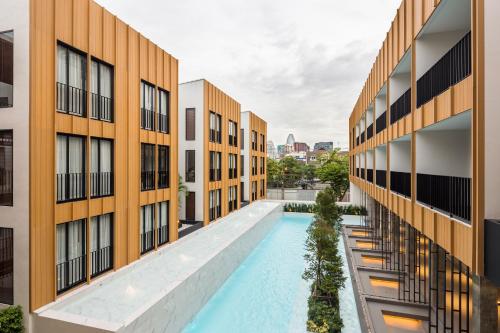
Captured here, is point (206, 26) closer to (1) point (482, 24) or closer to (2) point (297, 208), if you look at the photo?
(1) point (482, 24)

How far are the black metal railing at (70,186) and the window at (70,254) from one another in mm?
955

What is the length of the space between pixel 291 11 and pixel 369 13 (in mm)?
4632

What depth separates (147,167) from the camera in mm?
14430

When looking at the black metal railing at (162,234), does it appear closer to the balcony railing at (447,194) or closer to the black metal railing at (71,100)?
the black metal railing at (71,100)

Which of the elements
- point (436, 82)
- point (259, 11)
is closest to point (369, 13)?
point (259, 11)

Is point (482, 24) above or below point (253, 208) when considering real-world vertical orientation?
above

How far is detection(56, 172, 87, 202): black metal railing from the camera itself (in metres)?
9.68

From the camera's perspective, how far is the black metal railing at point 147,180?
1410 cm

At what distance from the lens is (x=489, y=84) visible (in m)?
5.35

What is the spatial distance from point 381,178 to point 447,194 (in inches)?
335

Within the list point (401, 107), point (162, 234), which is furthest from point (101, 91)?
point (401, 107)

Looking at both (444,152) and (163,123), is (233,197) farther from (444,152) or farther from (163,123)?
(444,152)

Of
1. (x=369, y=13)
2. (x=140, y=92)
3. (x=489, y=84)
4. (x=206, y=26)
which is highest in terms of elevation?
(x=206, y=26)

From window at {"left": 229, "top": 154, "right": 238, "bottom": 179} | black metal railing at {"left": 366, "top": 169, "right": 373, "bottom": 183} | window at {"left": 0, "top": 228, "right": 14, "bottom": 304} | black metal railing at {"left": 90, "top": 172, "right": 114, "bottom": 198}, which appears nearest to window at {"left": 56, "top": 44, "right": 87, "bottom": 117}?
black metal railing at {"left": 90, "top": 172, "right": 114, "bottom": 198}
